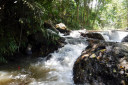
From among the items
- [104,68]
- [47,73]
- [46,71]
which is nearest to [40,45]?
[46,71]

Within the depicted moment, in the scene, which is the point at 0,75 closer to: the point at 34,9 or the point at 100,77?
the point at 34,9

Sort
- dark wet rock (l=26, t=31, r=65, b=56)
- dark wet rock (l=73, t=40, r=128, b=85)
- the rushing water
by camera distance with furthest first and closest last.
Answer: dark wet rock (l=26, t=31, r=65, b=56), the rushing water, dark wet rock (l=73, t=40, r=128, b=85)

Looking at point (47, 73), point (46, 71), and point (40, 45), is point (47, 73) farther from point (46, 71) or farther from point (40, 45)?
point (40, 45)

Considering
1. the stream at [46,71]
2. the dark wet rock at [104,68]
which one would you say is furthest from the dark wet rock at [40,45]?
the dark wet rock at [104,68]

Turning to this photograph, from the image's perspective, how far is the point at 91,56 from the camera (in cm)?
315

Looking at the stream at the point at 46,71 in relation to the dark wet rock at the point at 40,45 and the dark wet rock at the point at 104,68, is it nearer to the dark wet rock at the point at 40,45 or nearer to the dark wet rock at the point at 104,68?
the dark wet rock at the point at 40,45

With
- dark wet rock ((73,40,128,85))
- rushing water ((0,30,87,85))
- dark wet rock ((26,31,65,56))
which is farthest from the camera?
dark wet rock ((26,31,65,56))

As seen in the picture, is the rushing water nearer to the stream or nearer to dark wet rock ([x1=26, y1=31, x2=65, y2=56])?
the stream

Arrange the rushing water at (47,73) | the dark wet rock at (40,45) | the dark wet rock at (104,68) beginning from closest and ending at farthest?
1. the dark wet rock at (104,68)
2. the rushing water at (47,73)
3. the dark wet rock at (40,45)

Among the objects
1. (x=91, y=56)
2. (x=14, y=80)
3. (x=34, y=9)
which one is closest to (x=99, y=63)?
(x=91, y=56)

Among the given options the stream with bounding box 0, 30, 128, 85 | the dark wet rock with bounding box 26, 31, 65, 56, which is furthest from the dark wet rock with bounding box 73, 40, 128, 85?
the dark wet rock with bounding box 26, 31, 65, 56

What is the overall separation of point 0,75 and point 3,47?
101cm

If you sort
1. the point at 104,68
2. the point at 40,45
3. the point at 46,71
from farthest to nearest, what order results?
the point at 40,45
the point at 46,71
the point at 104,68

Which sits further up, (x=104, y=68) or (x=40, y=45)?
(x=40, y=45)
